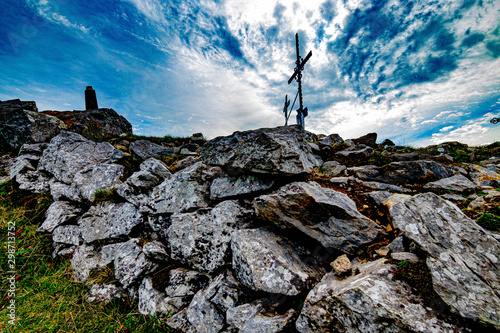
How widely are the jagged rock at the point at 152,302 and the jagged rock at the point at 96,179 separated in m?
4.36

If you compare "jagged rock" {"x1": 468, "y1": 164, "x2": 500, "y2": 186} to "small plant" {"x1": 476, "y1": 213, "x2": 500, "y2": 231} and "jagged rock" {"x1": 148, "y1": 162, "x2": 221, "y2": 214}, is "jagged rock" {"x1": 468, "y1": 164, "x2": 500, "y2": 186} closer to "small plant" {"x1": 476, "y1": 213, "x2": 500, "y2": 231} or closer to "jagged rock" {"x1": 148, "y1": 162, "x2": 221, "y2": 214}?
"small plant" {"x1": 476, "y1": 213, "x2": 500, "y2": 231}

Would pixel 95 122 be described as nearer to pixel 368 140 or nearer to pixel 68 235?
pixel 68 235

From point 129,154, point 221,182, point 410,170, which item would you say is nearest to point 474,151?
point 410,170

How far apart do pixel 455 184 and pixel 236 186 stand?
6996mm

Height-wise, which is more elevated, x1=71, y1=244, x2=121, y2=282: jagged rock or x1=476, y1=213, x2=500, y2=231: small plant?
x1=476, y1=213, x2=500, y2=231: small plant

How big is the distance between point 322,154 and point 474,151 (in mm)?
8817

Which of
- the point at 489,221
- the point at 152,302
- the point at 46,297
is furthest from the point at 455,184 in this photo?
the point at 46,297

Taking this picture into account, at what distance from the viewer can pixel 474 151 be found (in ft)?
33.8

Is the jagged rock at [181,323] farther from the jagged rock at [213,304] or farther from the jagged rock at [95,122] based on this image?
the jagged rock at [95,122]

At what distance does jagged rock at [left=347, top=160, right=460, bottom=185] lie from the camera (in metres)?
6.44

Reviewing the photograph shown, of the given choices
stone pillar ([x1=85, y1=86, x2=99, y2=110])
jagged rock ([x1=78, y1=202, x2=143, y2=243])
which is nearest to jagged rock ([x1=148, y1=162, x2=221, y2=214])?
jagged rock ([x1=78, y1=202, x2=143, y2=243])

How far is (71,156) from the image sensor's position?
8656mm

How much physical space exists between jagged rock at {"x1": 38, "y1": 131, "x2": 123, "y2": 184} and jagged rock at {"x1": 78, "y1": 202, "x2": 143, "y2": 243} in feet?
8.74

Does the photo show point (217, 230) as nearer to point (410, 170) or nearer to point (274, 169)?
point (274, 169)
